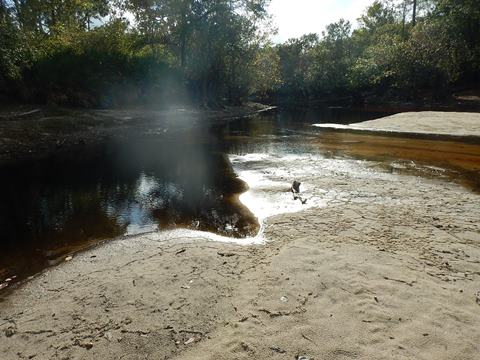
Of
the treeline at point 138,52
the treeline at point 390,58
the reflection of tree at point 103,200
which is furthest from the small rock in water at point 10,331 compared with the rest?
the treeline at point 390,58

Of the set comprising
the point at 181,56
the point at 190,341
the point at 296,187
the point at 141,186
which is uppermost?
the point at 181,56

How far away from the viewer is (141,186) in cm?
1267

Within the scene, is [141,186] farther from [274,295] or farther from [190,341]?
[190,341]

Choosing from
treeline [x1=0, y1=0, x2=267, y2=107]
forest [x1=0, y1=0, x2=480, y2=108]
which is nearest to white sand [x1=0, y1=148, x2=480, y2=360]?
forest [x1=0, y1=0, x2=480, y2=108]

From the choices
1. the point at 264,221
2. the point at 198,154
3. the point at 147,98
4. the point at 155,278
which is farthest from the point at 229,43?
the point at 155,278

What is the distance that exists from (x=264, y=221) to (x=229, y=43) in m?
38.6

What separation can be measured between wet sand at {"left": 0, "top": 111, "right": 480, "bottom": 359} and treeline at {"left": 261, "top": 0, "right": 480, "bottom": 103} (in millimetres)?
47585

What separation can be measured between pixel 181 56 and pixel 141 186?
3318 centimetres

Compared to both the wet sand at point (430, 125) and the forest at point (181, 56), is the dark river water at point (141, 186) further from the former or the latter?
the forest at point (181, 56)

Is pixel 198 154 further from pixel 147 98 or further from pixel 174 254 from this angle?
pixel 147 98

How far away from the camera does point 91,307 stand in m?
5.12

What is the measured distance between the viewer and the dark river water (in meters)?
8.30

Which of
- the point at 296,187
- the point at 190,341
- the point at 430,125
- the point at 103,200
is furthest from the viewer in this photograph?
the point at 430,125

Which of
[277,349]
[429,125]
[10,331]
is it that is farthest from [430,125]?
[10,331]
